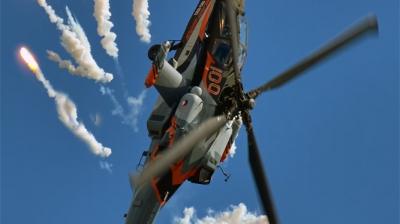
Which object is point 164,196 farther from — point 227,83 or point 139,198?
point 227,83

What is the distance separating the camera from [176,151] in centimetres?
1658

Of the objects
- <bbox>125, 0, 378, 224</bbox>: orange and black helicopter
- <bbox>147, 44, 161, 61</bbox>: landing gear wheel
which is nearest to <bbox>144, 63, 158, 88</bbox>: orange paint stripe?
<bbox>125, 0, 378, 224</bbox>: orange and black helicopter

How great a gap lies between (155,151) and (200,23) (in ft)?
27.3

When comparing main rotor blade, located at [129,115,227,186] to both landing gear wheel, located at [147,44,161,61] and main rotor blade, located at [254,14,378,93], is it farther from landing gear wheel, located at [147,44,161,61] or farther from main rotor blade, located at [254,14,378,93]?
landing gear wheel, located at [147,44,161,61]

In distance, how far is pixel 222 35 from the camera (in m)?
23.4

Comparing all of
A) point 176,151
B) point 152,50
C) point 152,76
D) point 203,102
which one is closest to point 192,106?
point 203,102

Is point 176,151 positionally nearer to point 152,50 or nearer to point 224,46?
point 224,46

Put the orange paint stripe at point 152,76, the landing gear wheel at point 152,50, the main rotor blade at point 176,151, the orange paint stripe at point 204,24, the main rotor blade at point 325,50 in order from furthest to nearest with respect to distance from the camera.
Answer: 1. the landing gear wheel at point 152,50
2. the orange paint stripe at point 204,24
3. the orange paint stripe at point 152,76
4. the main rotor blade at point 325,50
5. the main rotor blade at point 176,151

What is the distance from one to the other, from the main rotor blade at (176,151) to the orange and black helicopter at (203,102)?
0.56 ft

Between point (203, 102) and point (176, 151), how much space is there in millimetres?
6097

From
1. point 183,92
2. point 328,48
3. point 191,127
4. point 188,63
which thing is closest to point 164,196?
point 191,127

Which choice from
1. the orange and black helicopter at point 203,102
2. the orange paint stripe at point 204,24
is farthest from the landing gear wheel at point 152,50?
the orange paint stripe at point 204,24

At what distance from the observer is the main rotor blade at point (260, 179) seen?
1941cm

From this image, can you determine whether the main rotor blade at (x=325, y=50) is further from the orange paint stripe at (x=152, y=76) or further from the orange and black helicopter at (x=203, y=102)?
the orange paint stripe at (x=152, y=76)
